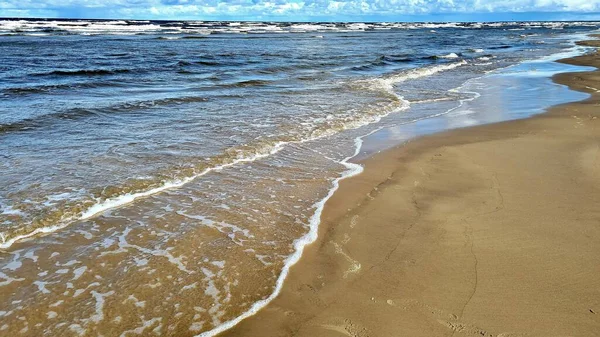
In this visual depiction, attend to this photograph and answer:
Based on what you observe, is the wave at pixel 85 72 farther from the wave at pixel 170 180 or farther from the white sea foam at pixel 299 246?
the white sea foam at pixel 299 246

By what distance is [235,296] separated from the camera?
348 cm

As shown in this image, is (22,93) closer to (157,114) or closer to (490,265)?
(157,114)

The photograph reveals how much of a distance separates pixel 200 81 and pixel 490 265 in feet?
46.9

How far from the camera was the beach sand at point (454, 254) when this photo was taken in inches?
122

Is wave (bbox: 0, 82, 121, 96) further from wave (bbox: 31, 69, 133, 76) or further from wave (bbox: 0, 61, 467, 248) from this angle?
wave (bbox: 0, 61, 467, 248)

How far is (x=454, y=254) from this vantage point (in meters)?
4.00

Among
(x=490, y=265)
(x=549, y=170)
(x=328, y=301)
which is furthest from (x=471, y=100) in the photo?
(x=328, y=301)

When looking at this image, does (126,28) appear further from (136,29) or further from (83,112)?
(83,112)

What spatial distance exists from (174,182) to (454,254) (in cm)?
365

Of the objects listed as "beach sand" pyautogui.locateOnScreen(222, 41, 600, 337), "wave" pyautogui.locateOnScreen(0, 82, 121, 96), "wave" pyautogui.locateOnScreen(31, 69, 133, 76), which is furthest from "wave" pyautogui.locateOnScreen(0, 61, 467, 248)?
"wave" pyautogui.locateOnScreen(31, 69, 133, 76)

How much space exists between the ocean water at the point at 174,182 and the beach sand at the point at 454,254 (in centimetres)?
36

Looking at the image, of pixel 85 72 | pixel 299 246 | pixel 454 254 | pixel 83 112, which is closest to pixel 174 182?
pixel 299 246

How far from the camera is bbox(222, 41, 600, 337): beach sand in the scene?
10.2 feet

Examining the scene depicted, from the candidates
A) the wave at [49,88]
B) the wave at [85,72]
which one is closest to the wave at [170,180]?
the wave at [49,88]
